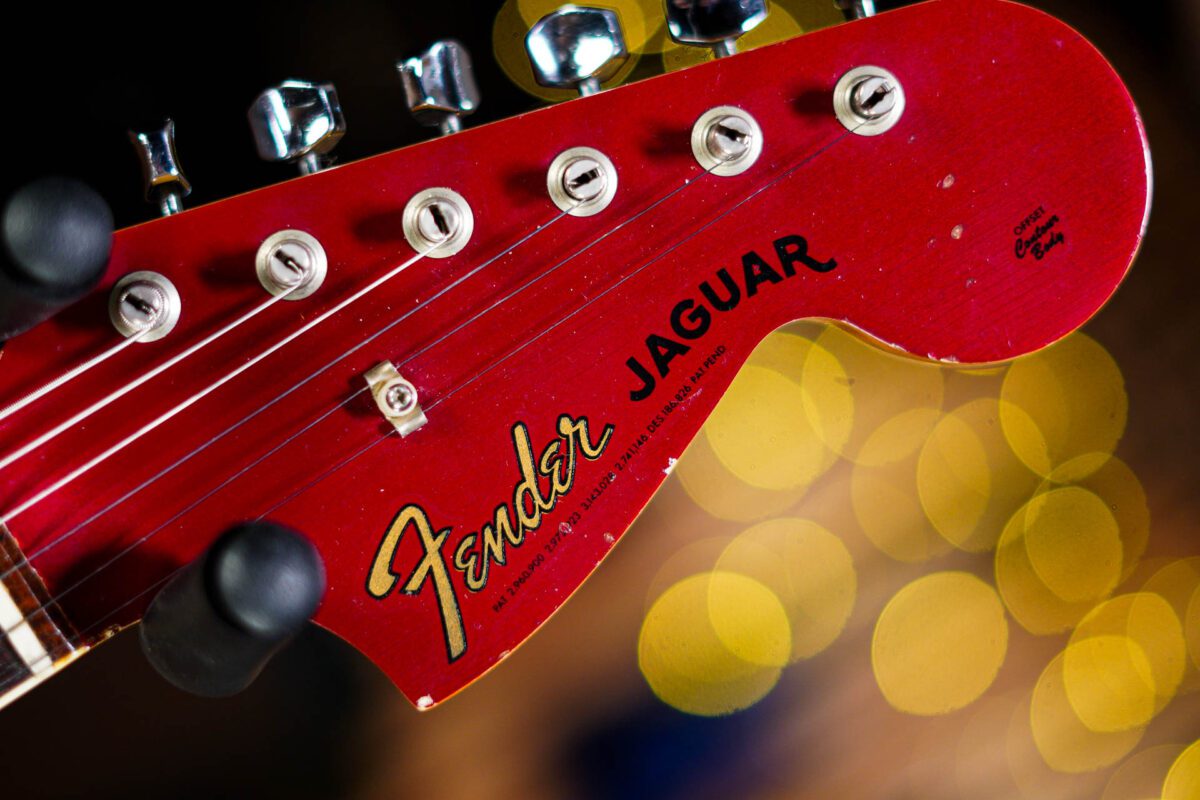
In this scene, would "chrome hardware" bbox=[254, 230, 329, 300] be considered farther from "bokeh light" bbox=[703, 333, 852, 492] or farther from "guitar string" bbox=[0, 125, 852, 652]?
"bokeh light" bbox=[703, 333, 852, 492]

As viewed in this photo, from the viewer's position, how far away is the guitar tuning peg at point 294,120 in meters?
0.61

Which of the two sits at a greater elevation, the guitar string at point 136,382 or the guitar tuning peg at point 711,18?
the guitar tuning peg at point 711,18

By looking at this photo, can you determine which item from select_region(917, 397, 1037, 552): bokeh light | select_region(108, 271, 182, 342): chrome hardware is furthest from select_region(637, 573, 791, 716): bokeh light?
select_region(108, 271, 182, 342): chrome hardware

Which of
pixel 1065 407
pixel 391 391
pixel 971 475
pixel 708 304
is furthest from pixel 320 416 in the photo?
pixel 1065 407

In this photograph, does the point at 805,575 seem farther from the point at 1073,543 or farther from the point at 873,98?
the point at 873,98

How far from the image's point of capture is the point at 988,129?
65 cm

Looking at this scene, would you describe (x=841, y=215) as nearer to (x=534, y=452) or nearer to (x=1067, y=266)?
(x=1067, y=266)

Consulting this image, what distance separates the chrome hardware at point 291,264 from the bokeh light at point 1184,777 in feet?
4.48

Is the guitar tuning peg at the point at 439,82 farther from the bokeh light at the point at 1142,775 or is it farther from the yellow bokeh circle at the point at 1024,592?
the bokeh light at the point at 1142,775

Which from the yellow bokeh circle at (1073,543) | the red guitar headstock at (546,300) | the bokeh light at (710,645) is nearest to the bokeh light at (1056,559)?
the yellow bokeh circle at (1073,543)

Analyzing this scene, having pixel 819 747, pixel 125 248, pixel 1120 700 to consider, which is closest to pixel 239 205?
pixel 125 248

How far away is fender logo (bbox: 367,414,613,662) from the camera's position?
2.08 feet

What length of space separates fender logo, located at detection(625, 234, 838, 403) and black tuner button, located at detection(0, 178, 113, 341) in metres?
0.35

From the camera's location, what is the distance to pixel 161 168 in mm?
641
